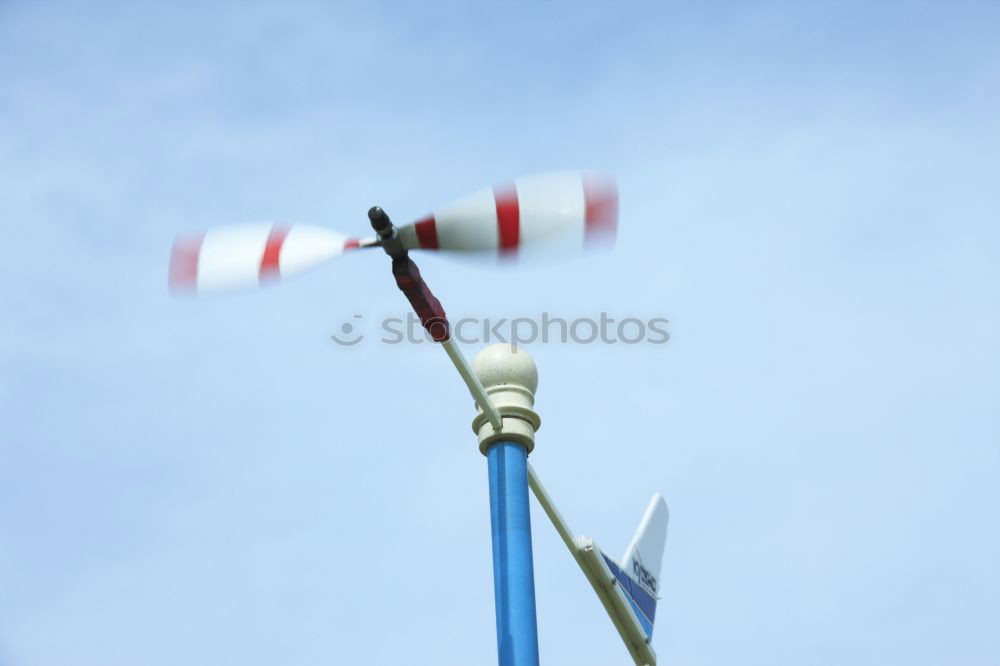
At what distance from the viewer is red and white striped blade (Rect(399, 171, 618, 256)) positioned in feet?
34.9

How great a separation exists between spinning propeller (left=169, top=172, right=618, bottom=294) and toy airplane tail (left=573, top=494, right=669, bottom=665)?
168 inches

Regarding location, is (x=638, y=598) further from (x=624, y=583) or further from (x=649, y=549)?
(x=649, y=549)

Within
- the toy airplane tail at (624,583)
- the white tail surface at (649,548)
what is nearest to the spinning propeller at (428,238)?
the toy airplane tail at (624,583)

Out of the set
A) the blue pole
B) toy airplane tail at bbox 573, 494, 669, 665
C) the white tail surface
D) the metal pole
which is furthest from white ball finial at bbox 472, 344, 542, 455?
the white tail surface

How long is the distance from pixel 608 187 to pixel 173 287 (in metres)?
4.04

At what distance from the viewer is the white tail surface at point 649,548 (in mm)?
15586

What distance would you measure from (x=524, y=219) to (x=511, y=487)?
339cm

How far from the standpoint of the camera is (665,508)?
1772 centimetres

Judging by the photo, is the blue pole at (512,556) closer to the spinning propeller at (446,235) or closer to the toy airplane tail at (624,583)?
the toy airplane tail at (624,583)

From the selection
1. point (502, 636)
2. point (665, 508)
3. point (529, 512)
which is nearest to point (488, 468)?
point (529, 512)

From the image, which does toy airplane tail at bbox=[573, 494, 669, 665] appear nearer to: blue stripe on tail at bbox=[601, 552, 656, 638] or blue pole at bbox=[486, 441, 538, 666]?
blue stripe on tail at bbox=[601, 552, 656, 638]

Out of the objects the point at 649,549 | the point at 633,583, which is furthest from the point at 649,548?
the point at 633,583

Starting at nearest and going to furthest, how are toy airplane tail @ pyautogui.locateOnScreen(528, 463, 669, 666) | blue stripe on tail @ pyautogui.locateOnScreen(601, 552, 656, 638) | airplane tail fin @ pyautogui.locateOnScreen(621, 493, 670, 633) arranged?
toy airplane tail @ pyautogui.locateOnScreen(528, 463, 669, 666), blue stripe on tail @ pyautogui.locateOnScreen(601, 552, 656, 638), airplane tail fin @ pyautogui.locateOnScreen(621, 493, 670, 633)

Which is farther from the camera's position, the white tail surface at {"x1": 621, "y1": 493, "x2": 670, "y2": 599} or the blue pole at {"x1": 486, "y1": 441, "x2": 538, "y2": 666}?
the white tail surface at {"x1": 621, "y1": 493, "x2": 670, "y2": 599}
